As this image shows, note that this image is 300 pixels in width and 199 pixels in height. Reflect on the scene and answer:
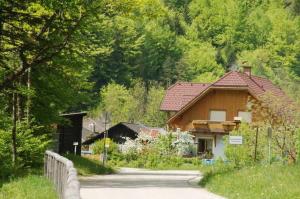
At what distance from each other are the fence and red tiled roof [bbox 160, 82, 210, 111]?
4450 centimetres

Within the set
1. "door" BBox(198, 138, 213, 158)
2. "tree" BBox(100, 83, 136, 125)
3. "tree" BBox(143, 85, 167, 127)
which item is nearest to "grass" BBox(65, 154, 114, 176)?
"door" BBox(198, 138, 213, 158)

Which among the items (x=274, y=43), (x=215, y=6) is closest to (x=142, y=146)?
(x=274, y=43)

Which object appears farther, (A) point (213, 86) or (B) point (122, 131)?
(B) point (122, 131)

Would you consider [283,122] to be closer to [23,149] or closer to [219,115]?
[23,149]

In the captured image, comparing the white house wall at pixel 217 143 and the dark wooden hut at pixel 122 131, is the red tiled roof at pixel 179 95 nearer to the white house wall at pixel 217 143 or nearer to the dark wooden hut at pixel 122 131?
the white house wall at pixel 217 143

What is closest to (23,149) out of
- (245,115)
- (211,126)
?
(211,126)

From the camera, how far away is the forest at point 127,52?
24859 millimetres

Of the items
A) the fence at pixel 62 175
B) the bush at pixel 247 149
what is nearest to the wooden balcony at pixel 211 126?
the bush at pixel 247 149

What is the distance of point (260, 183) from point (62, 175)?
7116 mm

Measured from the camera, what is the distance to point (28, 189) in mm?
19219

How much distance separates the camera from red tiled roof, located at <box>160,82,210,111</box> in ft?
223

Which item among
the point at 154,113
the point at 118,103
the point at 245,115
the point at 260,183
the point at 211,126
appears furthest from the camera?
the point at 118,103

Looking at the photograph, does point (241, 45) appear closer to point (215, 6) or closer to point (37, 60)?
point (215, 6)

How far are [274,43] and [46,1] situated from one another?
108m
